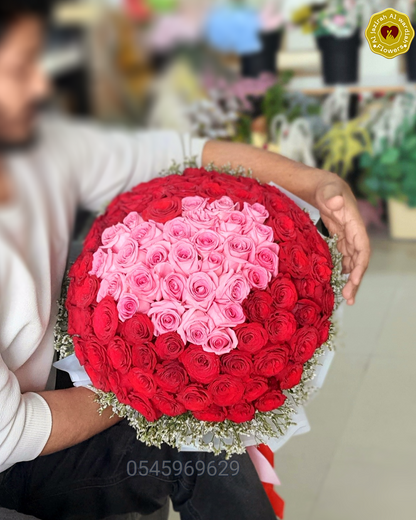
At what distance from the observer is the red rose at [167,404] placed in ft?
2.16

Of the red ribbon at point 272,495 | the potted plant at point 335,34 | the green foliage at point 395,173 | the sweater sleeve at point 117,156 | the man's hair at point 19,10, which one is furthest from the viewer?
the green foliage at point 395,173

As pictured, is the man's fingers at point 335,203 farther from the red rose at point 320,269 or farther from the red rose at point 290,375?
the red rose at point 290,375

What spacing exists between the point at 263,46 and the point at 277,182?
0.95 feet

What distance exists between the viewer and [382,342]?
0.85 m

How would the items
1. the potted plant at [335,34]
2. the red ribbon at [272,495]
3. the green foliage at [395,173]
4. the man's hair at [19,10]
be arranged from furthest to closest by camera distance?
1. the green foliage at [395,173]
2. the red ribbon at [272,495]
3. the potted plant at [335,34]
4. the man's hair at [19,10]

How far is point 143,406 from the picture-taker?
67cm

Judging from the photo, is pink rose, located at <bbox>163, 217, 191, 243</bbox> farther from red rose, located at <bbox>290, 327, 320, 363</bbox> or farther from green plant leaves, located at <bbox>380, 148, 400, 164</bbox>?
green plant leaves, located at <bbox>380, 148, 400, 164</bbox>

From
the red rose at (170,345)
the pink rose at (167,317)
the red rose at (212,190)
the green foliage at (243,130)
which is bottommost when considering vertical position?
the red rose at (170,345)

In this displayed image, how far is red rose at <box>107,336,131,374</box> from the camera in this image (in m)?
0.65

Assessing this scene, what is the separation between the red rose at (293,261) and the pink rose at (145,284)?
0.47ft

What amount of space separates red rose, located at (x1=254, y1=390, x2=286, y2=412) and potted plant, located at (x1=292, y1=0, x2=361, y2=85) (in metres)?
0.39

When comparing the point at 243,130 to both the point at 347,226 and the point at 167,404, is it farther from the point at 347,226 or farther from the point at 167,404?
the point at 167,404

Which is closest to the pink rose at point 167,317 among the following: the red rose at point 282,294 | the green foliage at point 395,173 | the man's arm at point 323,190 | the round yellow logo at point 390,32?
the red rose at point 282,294

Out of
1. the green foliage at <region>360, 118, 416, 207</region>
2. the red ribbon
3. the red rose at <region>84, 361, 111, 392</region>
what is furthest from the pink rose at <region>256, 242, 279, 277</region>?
the green foliage at <region>360, 118, 416, 207</region>
